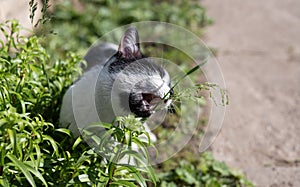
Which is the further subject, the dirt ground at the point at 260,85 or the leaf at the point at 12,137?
the dirt ground at the point at 260,85

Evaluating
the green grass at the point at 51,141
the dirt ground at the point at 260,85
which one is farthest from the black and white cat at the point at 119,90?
the dirt ground at the point at 260,85

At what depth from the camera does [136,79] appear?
7.97 ft

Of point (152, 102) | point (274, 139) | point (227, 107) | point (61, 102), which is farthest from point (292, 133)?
point (61, 102)

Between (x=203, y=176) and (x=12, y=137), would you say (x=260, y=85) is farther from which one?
(x=12, y=137)

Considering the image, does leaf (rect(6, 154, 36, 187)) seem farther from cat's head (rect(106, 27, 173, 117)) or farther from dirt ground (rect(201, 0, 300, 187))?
dirt ground (rect(201, 0, 300, 187))

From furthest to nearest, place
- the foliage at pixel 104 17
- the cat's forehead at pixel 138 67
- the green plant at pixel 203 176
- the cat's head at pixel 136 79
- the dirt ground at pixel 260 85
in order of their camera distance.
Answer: the foliage at pixel 104 17 → the dirt ground at pixel 260 85 → the green plant at pixel 203 176 → the cat's forehead at pixel 138 67 → the cat's head at pixel 136 79

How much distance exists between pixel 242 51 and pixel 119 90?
269 cm

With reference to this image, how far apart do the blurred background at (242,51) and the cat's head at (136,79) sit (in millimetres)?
471

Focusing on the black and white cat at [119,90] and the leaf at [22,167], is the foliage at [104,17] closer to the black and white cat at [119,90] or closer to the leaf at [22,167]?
the black and white cat at [119,90]

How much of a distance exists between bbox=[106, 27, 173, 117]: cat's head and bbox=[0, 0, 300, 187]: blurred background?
47 centimetres

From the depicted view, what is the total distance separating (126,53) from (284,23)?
3390 millimetres

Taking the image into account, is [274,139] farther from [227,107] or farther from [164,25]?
[164,25]

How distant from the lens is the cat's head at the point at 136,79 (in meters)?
2.36

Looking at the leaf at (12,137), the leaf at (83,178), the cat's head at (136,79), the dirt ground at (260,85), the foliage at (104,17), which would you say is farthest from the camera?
the foliage at (104,17)
